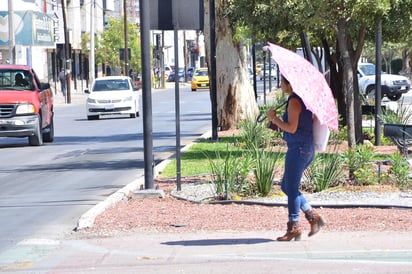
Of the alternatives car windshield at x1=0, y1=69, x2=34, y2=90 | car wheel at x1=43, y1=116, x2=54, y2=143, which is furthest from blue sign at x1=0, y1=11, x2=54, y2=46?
car windshield at x1=0, y1=69, x2=34, y2=90

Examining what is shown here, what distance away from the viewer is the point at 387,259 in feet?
29.5

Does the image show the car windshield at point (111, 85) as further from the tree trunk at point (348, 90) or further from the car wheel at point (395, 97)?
the tree trunk at point (348, 90)

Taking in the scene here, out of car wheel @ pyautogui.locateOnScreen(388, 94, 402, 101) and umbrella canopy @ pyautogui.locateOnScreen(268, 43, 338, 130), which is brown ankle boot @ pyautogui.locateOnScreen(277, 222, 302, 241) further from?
car wheel @ pyautogui.locateOnScreen(388, 94, 402, 101)

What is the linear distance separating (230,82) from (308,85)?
18600 mm

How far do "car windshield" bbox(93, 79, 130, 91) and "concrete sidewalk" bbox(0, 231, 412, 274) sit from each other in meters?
28.5

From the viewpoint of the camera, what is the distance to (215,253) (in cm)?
957

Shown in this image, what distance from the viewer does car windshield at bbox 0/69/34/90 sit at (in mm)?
26406

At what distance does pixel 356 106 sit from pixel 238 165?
7.96m

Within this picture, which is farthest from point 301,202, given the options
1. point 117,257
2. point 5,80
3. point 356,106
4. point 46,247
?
point 5,80

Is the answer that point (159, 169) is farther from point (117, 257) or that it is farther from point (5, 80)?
point (5, 80)

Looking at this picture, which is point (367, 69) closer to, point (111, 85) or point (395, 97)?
point (395, 97)

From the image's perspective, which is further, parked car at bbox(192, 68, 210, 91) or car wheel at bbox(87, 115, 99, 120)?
parked car at bbox(192, 68, 210, 91)

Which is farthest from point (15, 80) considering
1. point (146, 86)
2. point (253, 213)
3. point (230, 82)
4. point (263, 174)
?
point (253, 213)

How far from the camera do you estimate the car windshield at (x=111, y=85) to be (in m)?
39.3
